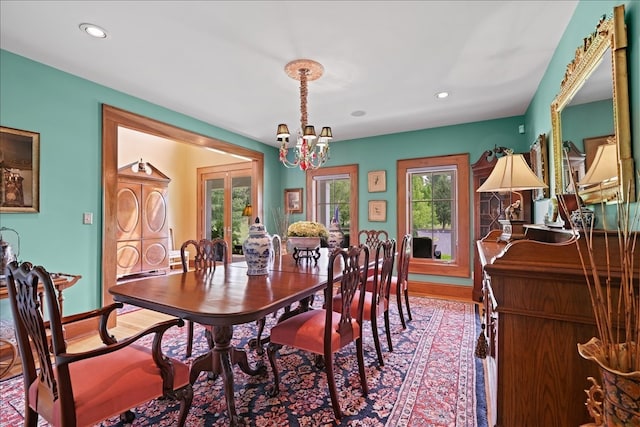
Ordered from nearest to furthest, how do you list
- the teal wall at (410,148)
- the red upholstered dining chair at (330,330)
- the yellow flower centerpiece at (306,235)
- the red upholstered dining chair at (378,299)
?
the red upholstered dining chair at (330,330) < the red upholstered dining chair at (378,299) < the yellow flower centerpiece at (306,235) < the teal wall at (410,148)

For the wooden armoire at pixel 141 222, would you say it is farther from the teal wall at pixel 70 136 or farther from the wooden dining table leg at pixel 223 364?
the wooden dining table leg at pixel 223 364

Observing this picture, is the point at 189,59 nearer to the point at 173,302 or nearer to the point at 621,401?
the point at 173,302

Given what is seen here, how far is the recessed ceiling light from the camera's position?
212 cm

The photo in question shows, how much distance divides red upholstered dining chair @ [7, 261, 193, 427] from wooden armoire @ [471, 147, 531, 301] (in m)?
3.80

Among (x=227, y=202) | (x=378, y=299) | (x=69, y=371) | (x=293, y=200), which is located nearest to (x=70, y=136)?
(x=69, y=371)

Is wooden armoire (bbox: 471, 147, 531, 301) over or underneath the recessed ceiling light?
underneath

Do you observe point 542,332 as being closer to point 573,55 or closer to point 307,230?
point 307,230

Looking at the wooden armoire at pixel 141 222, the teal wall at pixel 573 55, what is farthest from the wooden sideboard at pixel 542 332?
the wooden armoire at pixel 141 222

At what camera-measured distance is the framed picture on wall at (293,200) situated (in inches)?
223

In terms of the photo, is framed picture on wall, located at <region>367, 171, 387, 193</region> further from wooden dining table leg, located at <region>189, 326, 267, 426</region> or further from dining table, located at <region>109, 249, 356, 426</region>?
wooden dining table leg, located at <region>189, 326, 267, 426</region>

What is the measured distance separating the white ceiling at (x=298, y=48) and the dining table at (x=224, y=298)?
180 cm

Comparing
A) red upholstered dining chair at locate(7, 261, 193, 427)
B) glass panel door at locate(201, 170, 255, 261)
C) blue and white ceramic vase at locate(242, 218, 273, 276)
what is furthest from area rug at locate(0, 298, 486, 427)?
glass panel door at locate(201, 170, 255, 261)

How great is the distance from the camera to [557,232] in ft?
5.17

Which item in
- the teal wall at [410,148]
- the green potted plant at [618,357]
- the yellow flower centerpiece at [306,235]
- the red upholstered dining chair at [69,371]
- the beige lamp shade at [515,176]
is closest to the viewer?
the green potted plant at [618,357]
